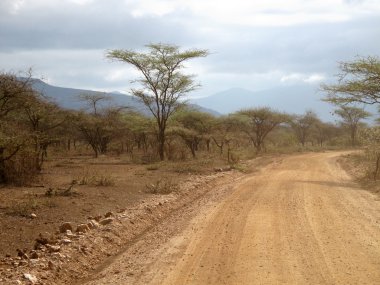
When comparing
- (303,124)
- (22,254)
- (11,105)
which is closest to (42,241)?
(22,254)

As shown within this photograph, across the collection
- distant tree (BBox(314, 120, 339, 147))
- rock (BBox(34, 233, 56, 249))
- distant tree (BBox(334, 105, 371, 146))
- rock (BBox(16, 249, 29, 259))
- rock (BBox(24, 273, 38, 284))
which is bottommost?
rock (BBox(24, 273, 38, 284))

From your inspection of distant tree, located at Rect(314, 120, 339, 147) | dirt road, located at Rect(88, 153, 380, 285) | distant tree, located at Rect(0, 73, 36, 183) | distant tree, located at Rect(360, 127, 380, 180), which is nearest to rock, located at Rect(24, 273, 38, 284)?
dirt road, located at Rect(88, 153, 380, 285)

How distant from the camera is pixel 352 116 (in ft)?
181

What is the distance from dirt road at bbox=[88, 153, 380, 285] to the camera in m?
6.12

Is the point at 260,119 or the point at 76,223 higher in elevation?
the point at 260,119

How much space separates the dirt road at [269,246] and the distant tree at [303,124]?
160 feet

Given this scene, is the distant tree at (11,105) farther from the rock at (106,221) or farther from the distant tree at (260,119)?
the distant tree at (260,119)

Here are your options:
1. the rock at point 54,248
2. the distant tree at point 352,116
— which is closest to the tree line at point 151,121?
the distant tree at point 352,116

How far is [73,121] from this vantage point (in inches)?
1235

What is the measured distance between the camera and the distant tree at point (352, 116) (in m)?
53.6

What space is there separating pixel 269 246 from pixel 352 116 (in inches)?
2020

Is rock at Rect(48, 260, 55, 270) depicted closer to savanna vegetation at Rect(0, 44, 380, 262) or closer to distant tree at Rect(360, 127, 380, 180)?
savanna vegetation at Rect(0, 44, 380, 262)

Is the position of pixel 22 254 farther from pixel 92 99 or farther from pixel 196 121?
pixel 92 99

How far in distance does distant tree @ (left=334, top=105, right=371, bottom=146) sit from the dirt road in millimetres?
43502
